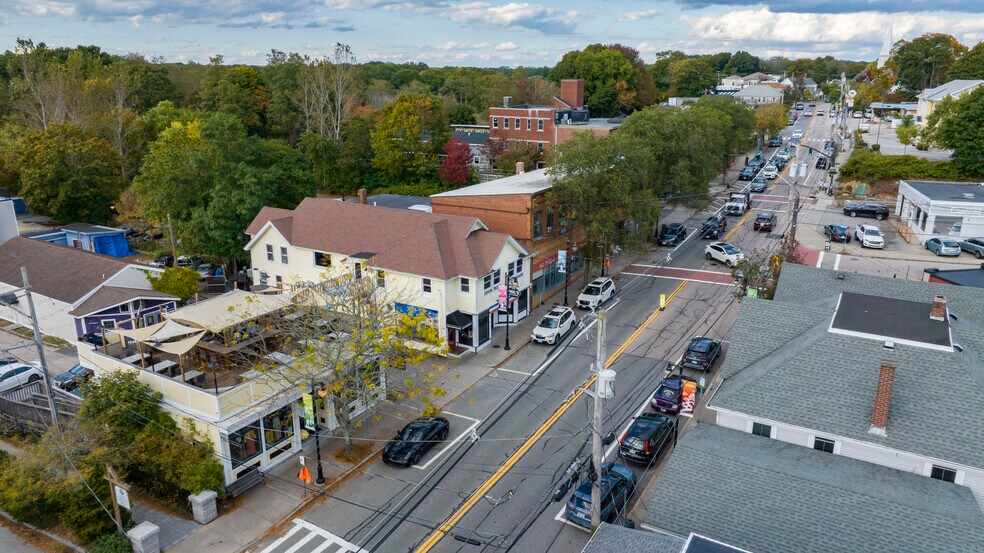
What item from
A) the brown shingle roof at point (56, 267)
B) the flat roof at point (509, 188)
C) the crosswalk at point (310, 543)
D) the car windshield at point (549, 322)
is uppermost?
the flat roof at point (509, 188)

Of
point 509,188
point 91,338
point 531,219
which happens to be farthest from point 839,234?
point 91,338

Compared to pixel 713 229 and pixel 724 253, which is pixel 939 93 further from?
pixel 724 253

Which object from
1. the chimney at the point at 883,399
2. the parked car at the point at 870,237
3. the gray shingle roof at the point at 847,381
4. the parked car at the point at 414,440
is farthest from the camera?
the parked car at the point at 870,237

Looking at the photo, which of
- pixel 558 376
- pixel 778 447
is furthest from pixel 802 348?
pixel 558 376

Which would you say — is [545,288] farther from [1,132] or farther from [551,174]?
[1,132]

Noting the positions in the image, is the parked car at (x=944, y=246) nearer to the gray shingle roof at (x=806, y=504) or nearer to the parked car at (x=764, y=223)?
the parked car at (x=764, y=223)

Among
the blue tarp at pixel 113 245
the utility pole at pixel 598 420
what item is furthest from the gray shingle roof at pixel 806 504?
the blue tarp at pixel 113 245

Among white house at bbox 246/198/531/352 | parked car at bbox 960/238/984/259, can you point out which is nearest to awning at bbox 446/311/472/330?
white house at bbox 246/198/531/352
